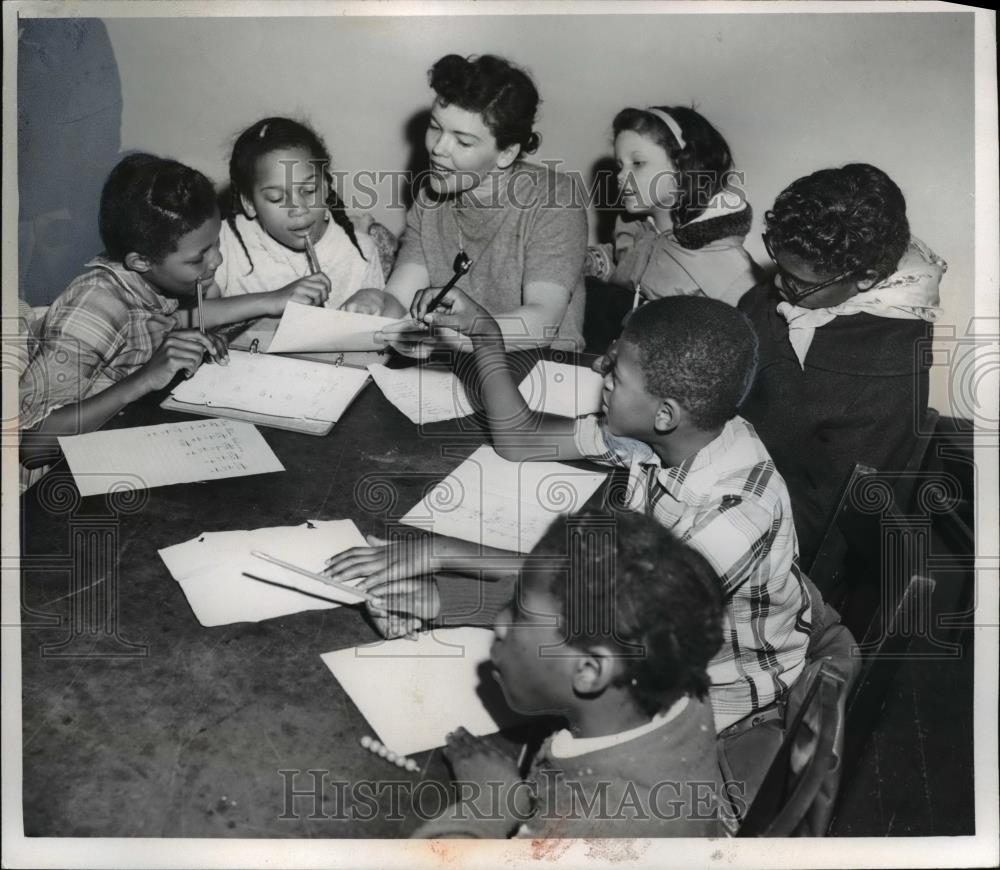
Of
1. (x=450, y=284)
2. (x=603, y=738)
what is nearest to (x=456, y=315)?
(x=450, y=284)

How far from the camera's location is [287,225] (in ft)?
5.49

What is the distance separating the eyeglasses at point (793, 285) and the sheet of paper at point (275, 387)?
76 centimetres

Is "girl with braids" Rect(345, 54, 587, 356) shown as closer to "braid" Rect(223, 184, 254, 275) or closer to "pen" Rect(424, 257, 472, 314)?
"pen" Rect(424, 257, 472, 314)

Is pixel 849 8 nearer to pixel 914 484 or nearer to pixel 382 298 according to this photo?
pixel 914 484

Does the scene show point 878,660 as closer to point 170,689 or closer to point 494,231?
point 170,689

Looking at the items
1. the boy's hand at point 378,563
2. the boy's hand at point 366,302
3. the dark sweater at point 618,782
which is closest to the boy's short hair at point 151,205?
the boy's hand at point 366,302

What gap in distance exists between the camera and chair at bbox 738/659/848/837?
0.92 metres

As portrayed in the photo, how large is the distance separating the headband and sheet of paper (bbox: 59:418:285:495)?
893 millimetres

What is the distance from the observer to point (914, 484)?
146 centimetres

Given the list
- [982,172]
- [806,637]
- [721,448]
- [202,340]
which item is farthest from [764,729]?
[202,340]

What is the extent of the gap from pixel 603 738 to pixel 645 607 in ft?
0.53

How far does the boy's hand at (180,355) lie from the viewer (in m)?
1.53

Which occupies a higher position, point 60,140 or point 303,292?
point 60,140

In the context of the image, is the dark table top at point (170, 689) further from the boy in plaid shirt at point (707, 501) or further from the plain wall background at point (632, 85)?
the plain wall background at point (632, 85)
